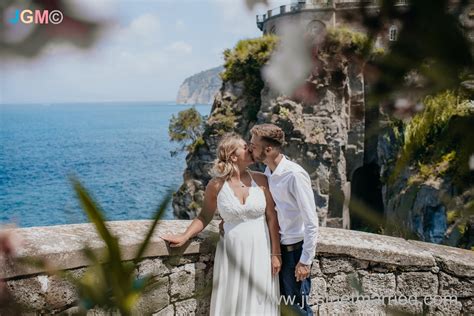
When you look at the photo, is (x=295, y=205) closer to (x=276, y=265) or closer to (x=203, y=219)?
(x=276, y=265)

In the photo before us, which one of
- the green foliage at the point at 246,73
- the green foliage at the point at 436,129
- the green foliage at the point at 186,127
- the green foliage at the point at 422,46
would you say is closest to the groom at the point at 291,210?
Result: the green foliage at the point at 436,129

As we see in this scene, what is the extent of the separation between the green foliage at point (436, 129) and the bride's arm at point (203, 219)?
2.41 meters

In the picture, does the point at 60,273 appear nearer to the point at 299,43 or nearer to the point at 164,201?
the point at 164,201

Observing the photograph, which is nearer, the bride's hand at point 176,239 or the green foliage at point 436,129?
the green foliage at point 436,129

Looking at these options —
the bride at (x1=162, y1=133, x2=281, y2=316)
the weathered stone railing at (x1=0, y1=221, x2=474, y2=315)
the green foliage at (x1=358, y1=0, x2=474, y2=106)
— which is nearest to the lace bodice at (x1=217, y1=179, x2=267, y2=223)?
the bride at (x1=162, y1=133, x2=281, y2=316)

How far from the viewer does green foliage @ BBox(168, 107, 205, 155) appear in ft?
96.8

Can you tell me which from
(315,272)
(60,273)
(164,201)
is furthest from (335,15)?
(315,272)

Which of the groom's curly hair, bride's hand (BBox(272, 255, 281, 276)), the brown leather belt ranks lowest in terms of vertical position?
bride's hand (BBox(272, 255, 281, 276))

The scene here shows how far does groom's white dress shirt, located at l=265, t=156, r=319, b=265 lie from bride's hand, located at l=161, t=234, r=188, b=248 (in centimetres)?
57

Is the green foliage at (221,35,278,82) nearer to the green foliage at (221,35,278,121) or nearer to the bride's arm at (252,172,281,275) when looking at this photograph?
the green foliage at (221,35,278,121)

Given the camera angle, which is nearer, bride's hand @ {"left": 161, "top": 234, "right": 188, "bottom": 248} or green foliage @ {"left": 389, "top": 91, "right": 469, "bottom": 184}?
green foliage @ {"left": 389, "top": 91, "right": 469, "bottom": 184}

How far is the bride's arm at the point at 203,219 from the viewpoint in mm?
2979

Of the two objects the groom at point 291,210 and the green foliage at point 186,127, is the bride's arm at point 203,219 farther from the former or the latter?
the green foliage at point 186,127

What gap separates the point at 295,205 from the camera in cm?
294
